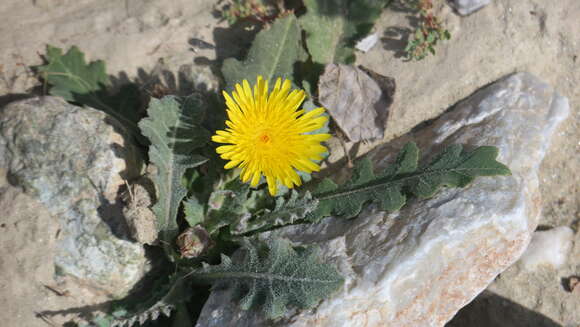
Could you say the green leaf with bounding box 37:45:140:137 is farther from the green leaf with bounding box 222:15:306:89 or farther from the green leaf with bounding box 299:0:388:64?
the green leaf with bounding box 299:0:388:64

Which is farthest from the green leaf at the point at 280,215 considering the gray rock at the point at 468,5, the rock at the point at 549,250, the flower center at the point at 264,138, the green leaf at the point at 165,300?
the gray rock at the point at 468,5

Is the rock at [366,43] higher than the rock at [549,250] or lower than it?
higher

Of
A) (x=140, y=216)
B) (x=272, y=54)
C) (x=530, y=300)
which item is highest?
(x=272, y=54)

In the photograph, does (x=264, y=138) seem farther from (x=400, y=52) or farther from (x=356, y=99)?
(x=400, y=52)

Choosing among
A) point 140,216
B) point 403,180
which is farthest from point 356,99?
point 140,216

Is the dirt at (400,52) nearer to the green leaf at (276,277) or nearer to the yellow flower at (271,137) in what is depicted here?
the yellow flower at (271,137)
